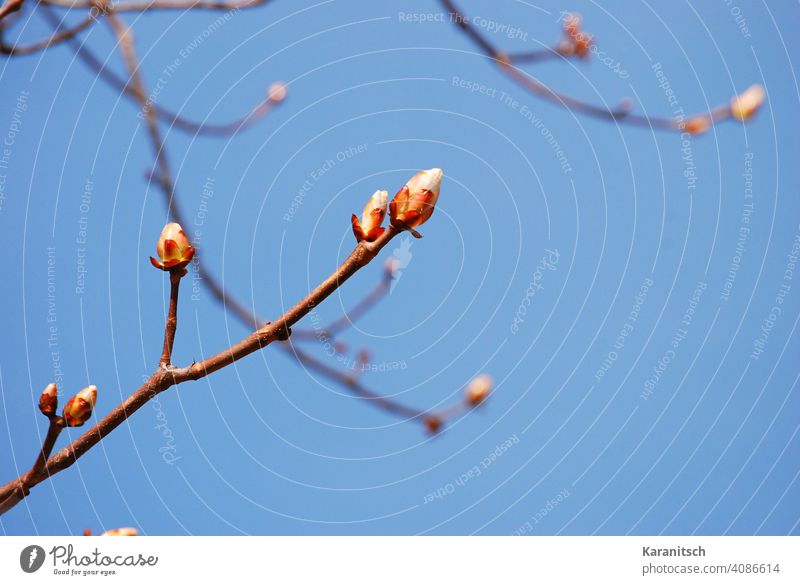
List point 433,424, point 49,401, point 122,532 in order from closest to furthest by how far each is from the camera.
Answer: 1. point 49,401
2. point 122,532
3. point 433,424

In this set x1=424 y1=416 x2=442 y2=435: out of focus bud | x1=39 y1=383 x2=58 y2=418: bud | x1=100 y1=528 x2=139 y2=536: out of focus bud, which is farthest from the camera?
x1=424 y1=416 x2=442 y2=435: out of focus bud

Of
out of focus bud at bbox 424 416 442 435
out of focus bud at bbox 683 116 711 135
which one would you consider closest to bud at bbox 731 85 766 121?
out of focus bud at bbox 683 116 711 135

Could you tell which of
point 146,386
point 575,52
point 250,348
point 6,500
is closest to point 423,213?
point 250,348

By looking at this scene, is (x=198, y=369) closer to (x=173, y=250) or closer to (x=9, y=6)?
(x=173, y=250)

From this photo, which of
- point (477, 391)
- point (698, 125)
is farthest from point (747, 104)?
point (477, 391)

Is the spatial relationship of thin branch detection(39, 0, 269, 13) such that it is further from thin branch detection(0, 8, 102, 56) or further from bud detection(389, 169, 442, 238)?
bud detection(389, 169, 442, 238)

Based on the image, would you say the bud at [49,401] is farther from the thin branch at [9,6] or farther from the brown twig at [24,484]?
the thin branch at [9,6]
